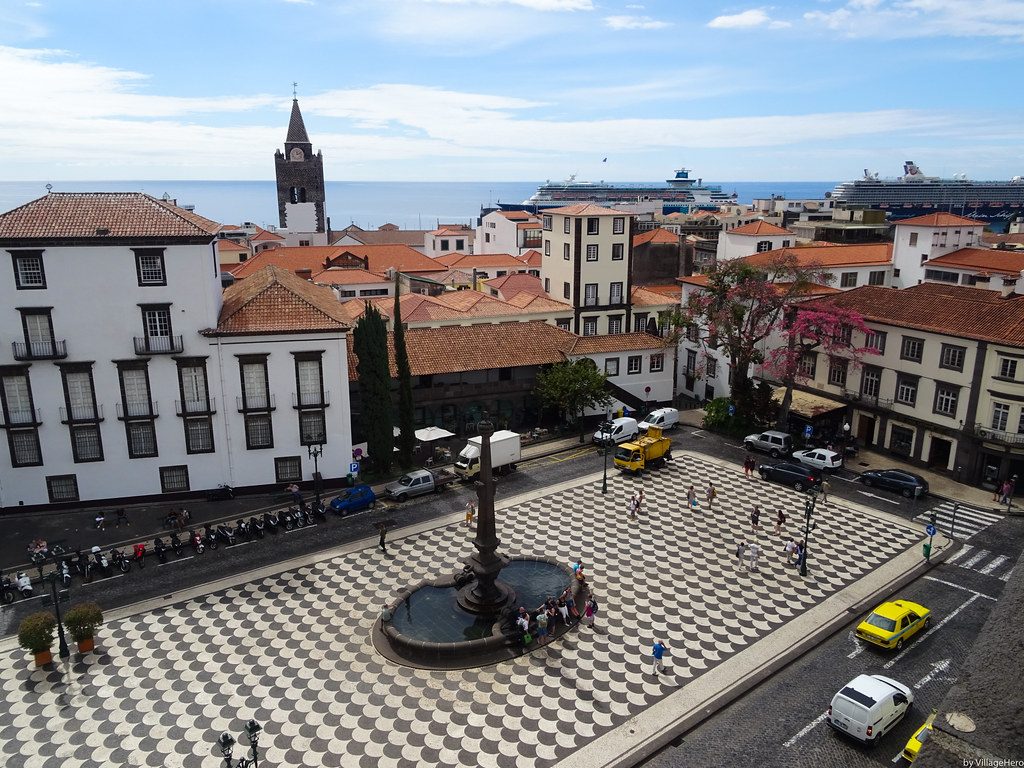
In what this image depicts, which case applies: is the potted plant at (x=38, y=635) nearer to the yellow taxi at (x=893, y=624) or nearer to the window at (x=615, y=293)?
the yellow taxi at (x=893, y=624)

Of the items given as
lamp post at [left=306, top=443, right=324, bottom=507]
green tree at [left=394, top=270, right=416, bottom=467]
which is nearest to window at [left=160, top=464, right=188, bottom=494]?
lamp post at [left=306, top=443, right=324, bottom=507]

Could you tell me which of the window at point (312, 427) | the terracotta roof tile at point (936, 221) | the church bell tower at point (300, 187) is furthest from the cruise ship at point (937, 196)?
the window at point (312, 427)

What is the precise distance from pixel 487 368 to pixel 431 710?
1106 inches

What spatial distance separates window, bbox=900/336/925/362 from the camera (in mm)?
44688

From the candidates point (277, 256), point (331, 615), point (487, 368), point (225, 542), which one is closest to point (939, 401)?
point (487, 368)

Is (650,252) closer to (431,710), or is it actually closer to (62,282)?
(62,282)

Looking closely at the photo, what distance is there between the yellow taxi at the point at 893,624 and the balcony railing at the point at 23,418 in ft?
130

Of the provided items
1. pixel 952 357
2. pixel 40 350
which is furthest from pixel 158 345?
pixel 952 357

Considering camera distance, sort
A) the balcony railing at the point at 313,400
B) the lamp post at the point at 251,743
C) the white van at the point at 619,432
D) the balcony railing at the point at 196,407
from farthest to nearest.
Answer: the white van at the point at 619,432 → the balcony railing at the point at 313,400 → the balcony railing at the point at 196,407 → the lamp post at the point at 251,743

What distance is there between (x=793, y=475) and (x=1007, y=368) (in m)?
13.0

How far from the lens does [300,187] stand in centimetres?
10762

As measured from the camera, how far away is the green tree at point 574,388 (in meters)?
48.6

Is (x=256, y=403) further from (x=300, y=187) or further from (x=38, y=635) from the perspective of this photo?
(x=300, y=187)

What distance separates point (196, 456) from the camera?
130 feet
